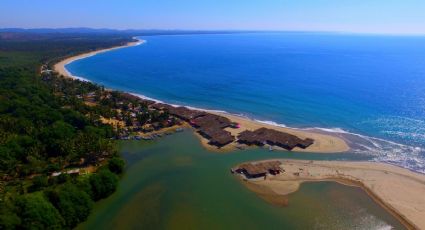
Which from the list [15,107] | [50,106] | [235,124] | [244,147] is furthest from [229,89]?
[15,107]

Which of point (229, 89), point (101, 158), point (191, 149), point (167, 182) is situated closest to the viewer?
point (167, 182)

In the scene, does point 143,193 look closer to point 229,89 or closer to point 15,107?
point 15,107

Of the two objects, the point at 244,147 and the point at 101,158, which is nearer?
the point at 101,158

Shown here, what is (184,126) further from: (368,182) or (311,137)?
(368,182)

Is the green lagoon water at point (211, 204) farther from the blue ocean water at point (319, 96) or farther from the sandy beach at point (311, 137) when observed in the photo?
the blue ocean water at point (319, 96)

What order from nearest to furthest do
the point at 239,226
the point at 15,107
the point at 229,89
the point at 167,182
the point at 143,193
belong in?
the point at 239,226 → the point at 143,193 → the point at 167,182 → the point at 15,107 → the point at 229,89

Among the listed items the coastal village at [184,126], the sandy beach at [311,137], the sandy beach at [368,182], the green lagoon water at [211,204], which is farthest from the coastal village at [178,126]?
the green lagoon water at [211,204]

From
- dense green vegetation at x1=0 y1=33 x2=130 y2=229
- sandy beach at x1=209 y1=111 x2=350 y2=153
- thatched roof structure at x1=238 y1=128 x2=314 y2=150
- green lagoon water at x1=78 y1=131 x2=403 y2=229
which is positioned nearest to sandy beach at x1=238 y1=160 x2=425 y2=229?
green lagoon water at x1=78 y1=131 x2=403 y2=229

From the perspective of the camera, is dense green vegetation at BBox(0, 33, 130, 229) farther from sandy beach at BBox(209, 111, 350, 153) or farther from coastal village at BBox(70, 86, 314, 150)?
sandy beach at BBox(209, 111, 350, 153)
